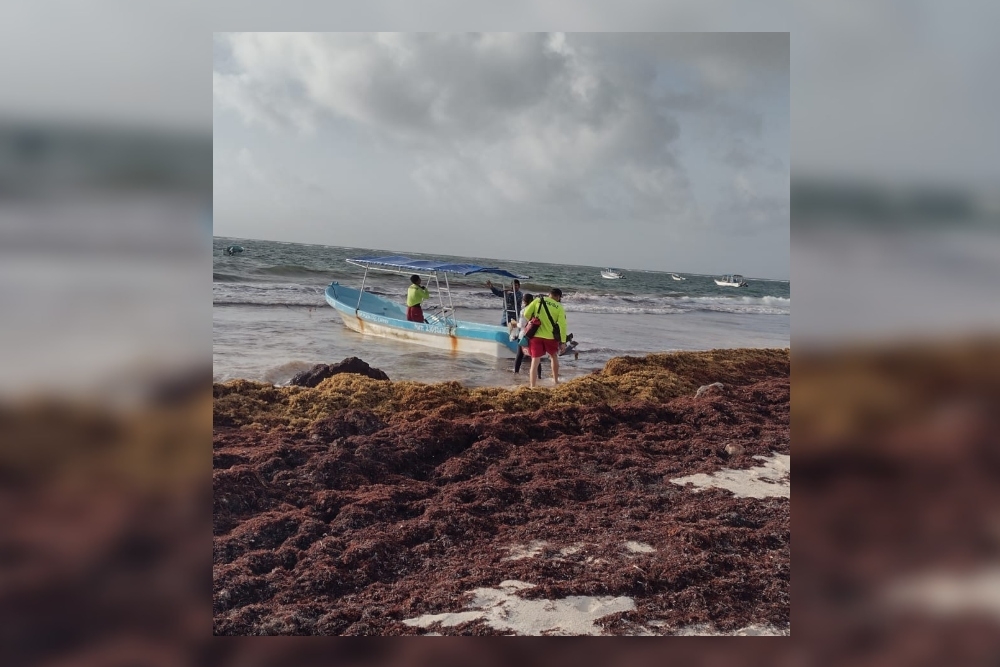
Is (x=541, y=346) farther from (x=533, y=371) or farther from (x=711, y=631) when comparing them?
(x=711, y=631)

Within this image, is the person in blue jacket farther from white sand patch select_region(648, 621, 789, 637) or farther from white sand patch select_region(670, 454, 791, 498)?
white sand patch select_region(648, 621, 789, 637)

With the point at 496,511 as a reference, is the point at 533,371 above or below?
above

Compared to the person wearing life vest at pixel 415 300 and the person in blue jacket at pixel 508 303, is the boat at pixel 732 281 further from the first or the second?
the person wearing life vest at pixel 415 300

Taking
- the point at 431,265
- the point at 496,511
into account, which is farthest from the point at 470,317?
the point at 496,511

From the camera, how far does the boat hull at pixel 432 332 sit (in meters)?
5.34

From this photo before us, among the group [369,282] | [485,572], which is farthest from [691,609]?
[369,282]

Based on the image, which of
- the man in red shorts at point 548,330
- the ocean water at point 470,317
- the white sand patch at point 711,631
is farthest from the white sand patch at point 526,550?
the ocean water at point 470,317

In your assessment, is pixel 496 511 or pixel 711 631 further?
pixel 496 511

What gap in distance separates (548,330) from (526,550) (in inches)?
75.8

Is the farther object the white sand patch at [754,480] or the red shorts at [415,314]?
the red shorts at [415,314]

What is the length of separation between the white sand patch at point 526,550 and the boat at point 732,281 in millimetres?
A: 2054

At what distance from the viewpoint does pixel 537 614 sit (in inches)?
107

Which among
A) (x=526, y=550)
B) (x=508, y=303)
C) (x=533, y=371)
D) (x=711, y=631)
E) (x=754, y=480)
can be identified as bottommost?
(x=711, y=631)
